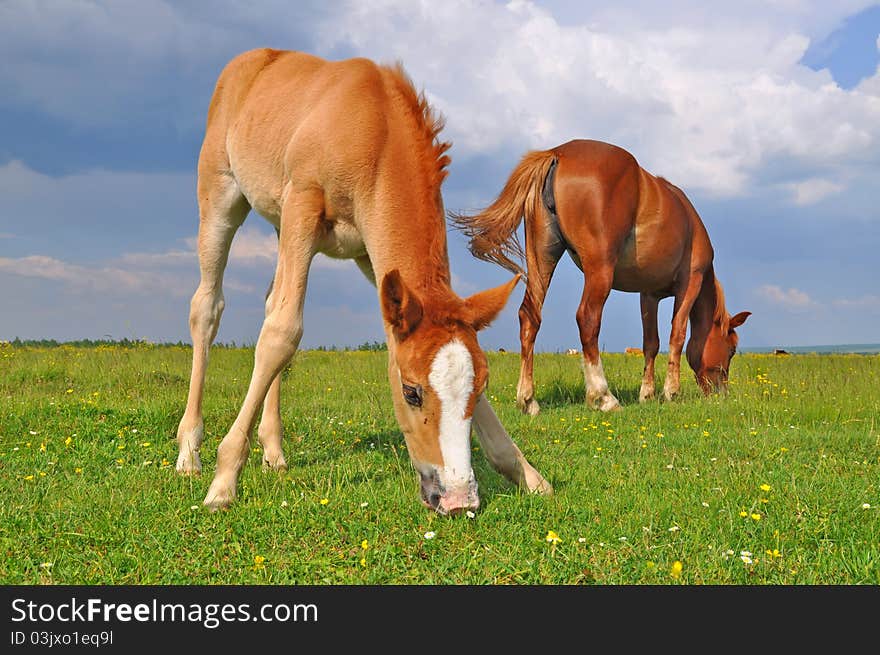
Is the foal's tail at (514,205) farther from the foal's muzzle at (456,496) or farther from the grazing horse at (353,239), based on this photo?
the foal's muzzle at (456,496)

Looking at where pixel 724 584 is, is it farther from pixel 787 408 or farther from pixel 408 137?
pixel 787 408

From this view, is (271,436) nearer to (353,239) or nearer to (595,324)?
(353,239)

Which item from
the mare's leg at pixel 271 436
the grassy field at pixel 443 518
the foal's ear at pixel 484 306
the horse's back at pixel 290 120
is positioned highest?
the horse's back at pixel 290 120

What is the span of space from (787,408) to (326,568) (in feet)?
26.0

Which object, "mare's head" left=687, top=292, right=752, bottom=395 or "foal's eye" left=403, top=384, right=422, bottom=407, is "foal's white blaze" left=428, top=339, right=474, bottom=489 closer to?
"foal's eye" left=403, top=384, right=422, bottom=407

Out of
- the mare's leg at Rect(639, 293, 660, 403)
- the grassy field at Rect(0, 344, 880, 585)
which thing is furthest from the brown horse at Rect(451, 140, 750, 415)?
the grassy field at Rect(0, 344, 880, 585)

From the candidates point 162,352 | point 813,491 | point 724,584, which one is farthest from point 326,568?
point 162,352

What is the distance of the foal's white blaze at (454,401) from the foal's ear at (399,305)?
290 mm

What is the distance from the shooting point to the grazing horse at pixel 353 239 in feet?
13.6

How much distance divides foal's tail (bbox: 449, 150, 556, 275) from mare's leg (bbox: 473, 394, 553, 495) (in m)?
4.24

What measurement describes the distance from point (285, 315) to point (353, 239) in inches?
31.3

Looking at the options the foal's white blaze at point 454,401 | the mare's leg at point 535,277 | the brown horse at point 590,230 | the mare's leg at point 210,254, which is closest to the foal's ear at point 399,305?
the foal's white blaze at point 454,401

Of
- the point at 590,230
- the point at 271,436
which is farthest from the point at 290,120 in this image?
the point at 590,230

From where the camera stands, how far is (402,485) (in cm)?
512
